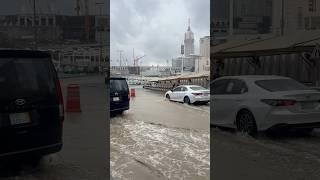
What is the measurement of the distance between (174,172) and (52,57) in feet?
6.42

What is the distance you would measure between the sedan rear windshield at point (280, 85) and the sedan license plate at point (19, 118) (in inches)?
86.4

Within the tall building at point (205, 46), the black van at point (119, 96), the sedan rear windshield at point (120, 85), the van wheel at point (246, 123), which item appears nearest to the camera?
the van wheel at point (246, 123)

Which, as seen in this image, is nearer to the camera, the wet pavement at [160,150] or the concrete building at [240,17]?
the concrete building at [240,17]

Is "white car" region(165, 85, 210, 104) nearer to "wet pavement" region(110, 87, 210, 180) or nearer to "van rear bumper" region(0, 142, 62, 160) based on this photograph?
"wet pavement" region(110, 87, 210, 180)

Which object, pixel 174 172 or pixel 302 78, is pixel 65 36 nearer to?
pixel 174 172

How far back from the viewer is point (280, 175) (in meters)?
4.54

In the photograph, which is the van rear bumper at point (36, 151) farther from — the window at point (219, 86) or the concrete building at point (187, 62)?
the concrete building at point (187, 62)

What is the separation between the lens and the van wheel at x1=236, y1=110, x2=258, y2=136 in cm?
457

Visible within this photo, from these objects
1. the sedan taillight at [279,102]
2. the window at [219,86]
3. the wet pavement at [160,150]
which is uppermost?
the window at [219,86]

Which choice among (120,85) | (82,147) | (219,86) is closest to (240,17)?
(219,86)

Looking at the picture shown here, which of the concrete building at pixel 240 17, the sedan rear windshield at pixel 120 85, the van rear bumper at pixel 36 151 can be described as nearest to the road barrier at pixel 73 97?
the van rear bumper at pixel 36 151

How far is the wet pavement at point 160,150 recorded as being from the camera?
5.28 m

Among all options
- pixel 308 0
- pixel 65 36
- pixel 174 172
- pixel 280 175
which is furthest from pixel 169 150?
pixel 308 0

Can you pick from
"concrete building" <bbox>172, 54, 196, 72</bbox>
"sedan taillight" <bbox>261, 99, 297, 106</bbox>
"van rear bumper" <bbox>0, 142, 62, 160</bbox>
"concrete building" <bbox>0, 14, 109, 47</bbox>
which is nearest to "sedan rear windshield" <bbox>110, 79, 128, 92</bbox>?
"concrete building" <bbox>172, 54, 196, 72</bbox>
